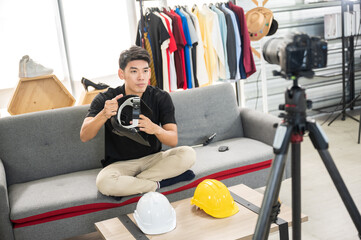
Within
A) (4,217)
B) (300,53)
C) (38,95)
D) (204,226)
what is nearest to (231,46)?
(38,95)

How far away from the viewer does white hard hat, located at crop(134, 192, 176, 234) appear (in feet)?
6.07

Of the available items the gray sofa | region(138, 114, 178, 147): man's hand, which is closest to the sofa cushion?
the gray sofa

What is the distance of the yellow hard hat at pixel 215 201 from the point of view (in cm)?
194

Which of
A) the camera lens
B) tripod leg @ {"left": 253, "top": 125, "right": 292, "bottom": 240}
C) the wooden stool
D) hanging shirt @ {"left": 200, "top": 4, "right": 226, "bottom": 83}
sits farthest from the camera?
hanging shirt @ {"left": 200, "top": 4, "right": 226, "bottom": 83}

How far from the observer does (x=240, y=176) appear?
2664mm

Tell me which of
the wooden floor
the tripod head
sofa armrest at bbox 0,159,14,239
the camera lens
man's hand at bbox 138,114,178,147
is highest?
the camera lens


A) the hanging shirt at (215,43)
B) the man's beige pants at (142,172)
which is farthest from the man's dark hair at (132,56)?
the hanging shirt at (215,43)

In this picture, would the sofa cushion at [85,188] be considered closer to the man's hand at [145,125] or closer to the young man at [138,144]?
the young man at [138,144]

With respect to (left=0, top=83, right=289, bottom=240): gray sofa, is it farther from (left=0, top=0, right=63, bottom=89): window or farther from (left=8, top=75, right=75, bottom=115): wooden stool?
(left=0, top=0, right=63, bottom=89): window

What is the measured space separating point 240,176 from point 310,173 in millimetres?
853

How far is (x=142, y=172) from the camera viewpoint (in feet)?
8.03

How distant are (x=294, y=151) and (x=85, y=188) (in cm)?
146

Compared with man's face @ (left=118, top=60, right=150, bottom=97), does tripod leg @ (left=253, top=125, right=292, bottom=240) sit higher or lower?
lower

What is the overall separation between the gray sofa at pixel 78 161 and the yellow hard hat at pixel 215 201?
43 centimetres
